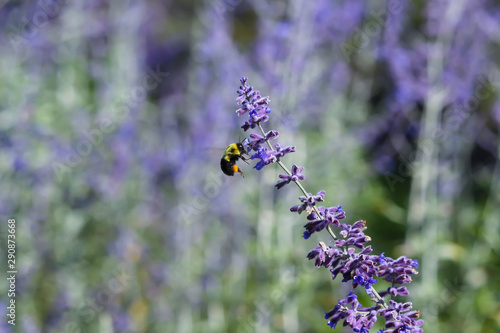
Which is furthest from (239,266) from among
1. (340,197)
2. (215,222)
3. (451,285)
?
(451,285)

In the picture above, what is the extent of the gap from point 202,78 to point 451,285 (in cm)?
316

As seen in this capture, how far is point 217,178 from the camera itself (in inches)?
229

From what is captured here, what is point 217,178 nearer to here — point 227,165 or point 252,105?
point 227,165

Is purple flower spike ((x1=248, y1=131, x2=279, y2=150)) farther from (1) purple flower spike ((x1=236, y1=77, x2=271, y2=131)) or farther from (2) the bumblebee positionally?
(2) the bumblebee

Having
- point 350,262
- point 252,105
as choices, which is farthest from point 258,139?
point 350,262

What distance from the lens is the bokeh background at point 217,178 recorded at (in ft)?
17.1

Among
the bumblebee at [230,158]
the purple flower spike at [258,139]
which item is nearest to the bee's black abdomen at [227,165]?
the bumblebee at [230,158]

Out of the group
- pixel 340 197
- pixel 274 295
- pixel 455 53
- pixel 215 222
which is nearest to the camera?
pixel 274 295

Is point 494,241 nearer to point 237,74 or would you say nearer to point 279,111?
point 279,111

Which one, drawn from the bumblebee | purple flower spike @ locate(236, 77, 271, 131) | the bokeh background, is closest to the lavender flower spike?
purple flower spike @ locate(236, 77, 271, 131)

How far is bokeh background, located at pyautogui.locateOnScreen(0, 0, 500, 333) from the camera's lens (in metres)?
5.23

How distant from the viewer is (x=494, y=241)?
19.5 ft

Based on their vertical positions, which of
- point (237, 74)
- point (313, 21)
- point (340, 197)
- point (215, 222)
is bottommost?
point (215, 222)

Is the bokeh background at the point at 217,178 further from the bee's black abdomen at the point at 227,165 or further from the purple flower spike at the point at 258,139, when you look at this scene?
the purple flower spike at the point at 258,139
